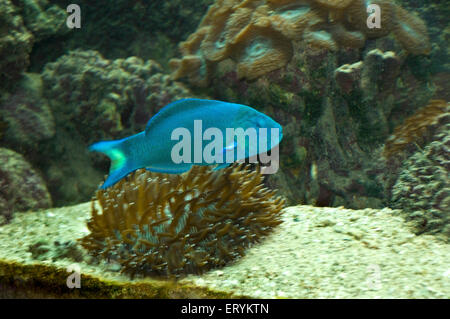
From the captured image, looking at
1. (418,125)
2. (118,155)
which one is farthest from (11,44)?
Answer: (418,125)

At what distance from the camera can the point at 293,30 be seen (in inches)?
162

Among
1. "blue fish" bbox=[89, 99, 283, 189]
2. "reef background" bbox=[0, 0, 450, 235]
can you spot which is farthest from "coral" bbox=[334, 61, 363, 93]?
"blue fish" bbox=[89, 99, 283, 189]

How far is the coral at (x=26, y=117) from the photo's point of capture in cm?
480

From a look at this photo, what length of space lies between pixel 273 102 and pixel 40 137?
120 inches

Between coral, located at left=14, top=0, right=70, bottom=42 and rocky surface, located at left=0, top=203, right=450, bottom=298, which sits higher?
coral, located at left=14, top=0, right=70, bottom=42

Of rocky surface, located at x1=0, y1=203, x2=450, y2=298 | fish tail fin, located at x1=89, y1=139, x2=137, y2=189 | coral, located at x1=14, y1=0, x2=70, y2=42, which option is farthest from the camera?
coral, located at x1=14, y1=0, x2=70, y2=42

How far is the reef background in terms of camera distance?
4.34 meters

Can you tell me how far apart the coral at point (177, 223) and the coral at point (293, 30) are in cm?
190

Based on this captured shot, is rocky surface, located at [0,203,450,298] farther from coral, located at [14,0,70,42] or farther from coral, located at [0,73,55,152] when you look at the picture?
coral, located at [14,0,70,42]

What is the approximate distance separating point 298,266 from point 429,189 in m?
1.38

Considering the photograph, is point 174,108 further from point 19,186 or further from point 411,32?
point 411,32

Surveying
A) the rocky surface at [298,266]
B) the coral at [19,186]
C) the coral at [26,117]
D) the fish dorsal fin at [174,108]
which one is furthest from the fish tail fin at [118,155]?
the coral at [26,117]

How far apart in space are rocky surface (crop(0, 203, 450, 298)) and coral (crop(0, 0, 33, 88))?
8.38ft
